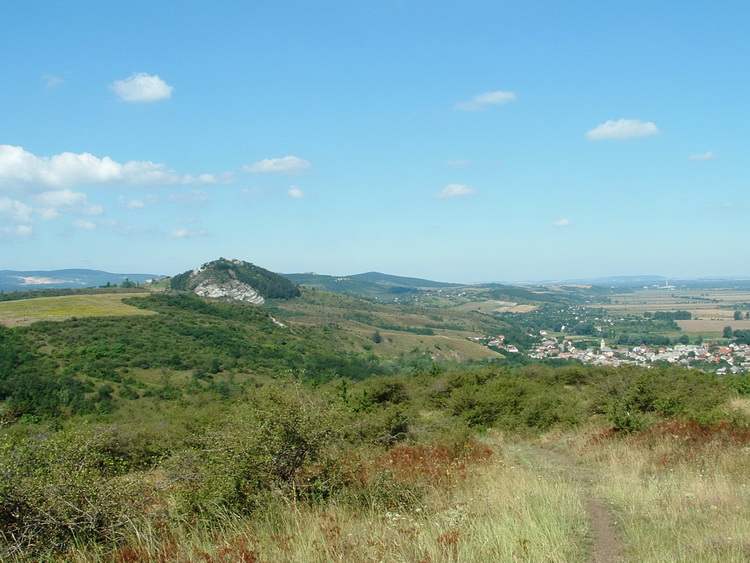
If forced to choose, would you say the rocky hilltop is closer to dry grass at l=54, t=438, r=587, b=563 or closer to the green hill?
the green hill

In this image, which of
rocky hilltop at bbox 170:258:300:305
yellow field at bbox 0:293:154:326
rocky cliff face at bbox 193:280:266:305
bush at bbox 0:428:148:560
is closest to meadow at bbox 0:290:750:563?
bush at bbox 0:428:148:560

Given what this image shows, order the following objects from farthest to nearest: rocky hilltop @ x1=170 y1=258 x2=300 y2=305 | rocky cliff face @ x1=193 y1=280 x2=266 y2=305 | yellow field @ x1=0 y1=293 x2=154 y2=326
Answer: rocky hilltop @ x1=170 y1=258 x2=300 y2=305, rocky cliff face @ x1=193 y1=280 x2=266 y2=305, yellow field @ x1=0 y1=293 x2=154 y2=326

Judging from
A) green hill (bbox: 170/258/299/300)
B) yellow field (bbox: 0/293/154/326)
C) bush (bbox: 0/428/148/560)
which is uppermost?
green hill (bbox: 170/258/299/300)

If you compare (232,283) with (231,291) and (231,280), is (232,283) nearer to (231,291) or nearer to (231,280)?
(231,280)

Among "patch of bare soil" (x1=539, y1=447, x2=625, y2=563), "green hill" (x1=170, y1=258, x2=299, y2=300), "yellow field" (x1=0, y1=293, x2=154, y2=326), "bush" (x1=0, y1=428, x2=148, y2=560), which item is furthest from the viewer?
"green hill" (x1=170, y1=258, x2=299, y2=300)

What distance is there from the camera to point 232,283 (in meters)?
133

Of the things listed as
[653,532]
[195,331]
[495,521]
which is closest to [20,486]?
[495,521]

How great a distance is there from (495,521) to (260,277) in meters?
145

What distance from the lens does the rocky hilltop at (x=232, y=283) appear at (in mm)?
127500

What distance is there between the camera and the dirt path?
14.4 ft

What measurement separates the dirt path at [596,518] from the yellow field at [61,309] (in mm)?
56557

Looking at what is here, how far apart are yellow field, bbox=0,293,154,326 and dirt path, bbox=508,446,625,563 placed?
56.6 metres

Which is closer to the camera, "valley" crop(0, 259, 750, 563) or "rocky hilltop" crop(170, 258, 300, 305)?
"valley" crop(0, 259, 750, 563)

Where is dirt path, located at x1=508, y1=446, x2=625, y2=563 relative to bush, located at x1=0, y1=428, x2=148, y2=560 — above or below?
below
